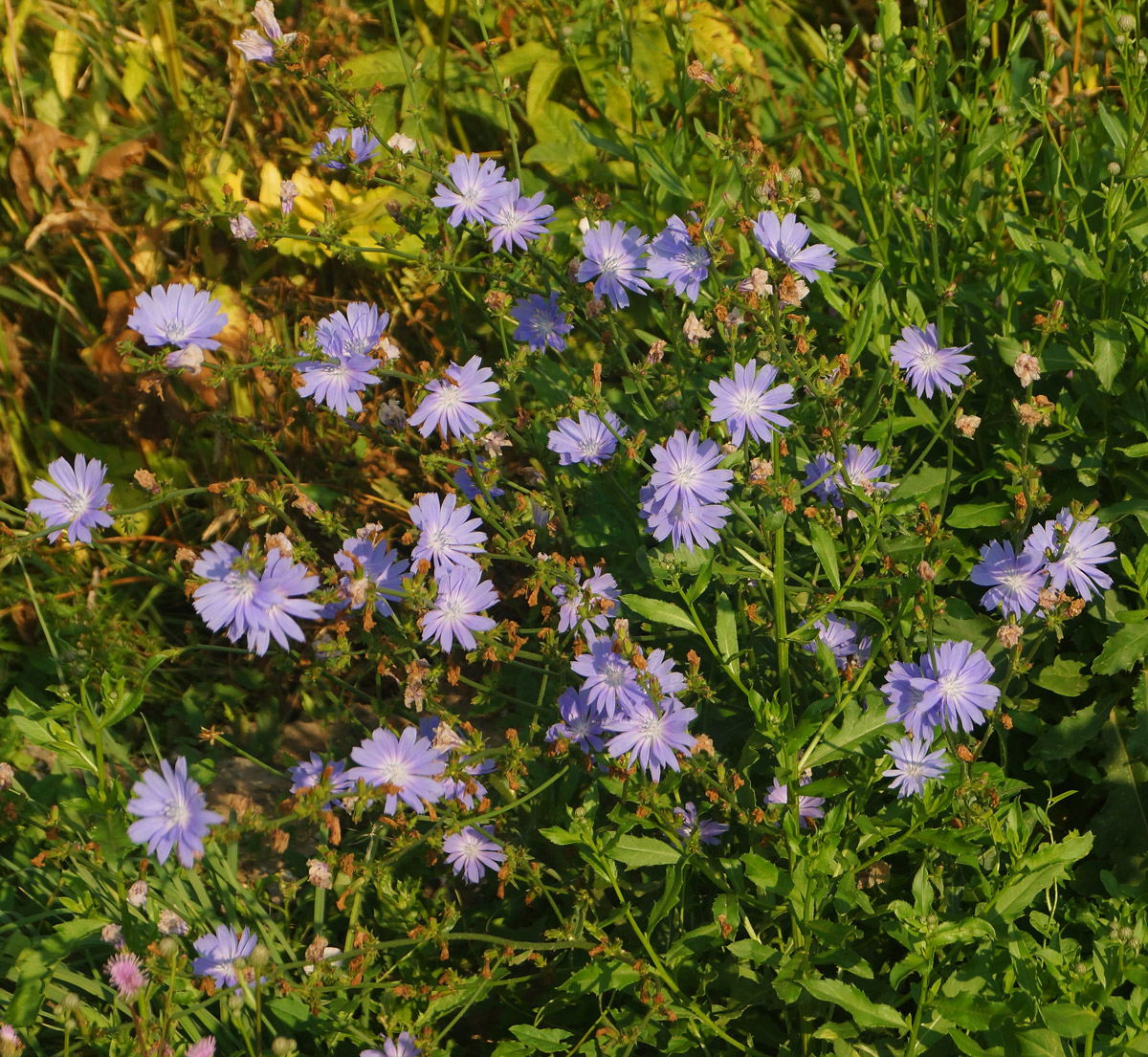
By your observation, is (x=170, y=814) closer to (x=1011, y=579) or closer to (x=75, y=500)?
(x=75, y=500)

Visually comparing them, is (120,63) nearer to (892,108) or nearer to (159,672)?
(159,672)

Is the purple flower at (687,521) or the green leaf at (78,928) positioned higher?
the purple flower at (687,521)

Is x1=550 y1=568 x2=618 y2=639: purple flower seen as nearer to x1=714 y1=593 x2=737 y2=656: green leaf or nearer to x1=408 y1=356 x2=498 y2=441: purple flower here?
x1=714 y1=593 x2=737 y2=656: green leaf

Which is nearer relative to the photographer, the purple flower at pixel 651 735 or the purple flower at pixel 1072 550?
the purple flower at pixel 651 735

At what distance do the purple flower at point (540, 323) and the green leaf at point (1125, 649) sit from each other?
140cm

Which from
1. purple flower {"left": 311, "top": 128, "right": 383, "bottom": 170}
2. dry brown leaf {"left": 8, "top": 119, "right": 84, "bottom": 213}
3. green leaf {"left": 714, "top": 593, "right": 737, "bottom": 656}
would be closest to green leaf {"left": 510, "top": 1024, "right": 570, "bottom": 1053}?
green leaf {"left": 714, "top": 593, "right": 737, "bottom": 656}

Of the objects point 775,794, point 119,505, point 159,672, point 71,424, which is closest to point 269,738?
point 159,672

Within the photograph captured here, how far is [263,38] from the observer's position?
2332 millimetres

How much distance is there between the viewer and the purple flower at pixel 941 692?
2045 mm

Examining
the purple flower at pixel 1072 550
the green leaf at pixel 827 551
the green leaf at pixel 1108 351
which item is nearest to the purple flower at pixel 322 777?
the green leaf at pixel 827 551

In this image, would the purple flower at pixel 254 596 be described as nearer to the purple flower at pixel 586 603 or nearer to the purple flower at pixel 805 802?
the purple flower at pixel 586 603

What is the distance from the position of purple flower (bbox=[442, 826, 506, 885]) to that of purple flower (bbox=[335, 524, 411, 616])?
52cm

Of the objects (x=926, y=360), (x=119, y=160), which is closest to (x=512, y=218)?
(x=926, y=360)

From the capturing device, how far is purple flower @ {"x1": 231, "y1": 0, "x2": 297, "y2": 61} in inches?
89.3
